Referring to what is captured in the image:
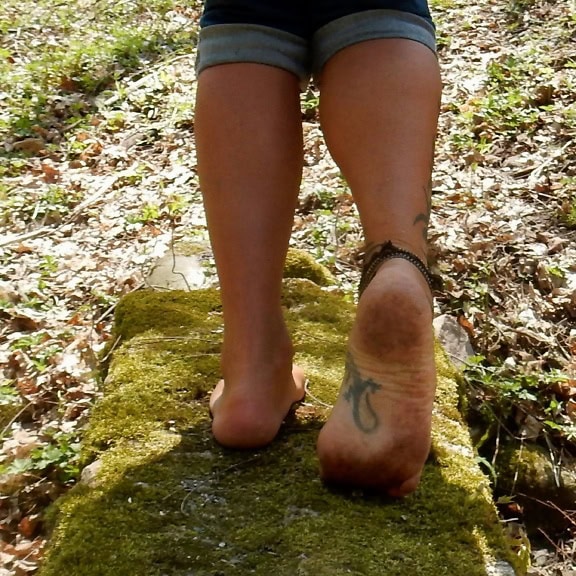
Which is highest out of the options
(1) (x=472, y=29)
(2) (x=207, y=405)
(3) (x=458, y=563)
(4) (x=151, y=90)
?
(1) (x=472, y=29)

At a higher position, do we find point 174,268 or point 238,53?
point 238,53

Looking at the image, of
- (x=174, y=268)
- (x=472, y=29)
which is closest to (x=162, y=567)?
(x=174, y=268)

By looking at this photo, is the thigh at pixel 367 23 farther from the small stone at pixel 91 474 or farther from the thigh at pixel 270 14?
the small stone at pixel 91 474

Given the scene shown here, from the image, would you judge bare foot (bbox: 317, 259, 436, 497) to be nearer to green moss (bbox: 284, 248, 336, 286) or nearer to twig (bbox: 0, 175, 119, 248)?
green moss (bbox: 284, 248, 336, 286)

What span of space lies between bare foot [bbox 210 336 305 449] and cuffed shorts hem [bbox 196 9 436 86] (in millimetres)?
491

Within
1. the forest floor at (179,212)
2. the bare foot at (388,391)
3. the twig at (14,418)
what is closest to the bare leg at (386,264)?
the bare foot at (388,391)

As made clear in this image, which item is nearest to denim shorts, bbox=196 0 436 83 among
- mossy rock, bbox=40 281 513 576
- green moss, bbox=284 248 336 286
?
mossy rock, bbox=40 281 513 576

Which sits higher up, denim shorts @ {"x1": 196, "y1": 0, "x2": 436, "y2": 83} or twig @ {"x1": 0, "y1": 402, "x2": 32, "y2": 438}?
denim shorts @ {"x1": 196, "y1": 0, "x2": 436, "y2": 83}

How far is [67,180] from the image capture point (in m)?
3.40

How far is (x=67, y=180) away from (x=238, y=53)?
8.11ft

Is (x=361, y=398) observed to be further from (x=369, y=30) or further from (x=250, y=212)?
(x=369, y=30)

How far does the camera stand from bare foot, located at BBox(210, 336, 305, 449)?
117cm

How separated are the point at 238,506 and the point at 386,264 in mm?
437

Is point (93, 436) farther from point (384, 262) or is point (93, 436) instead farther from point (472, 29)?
point (472, 29)
